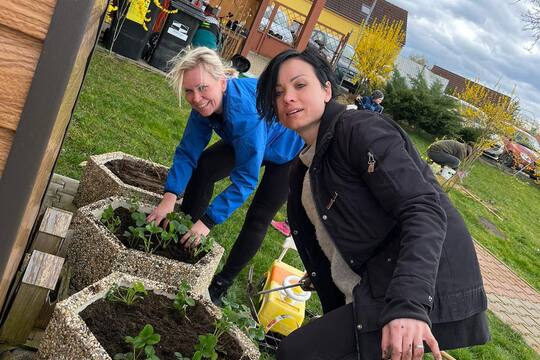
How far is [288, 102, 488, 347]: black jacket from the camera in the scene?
5.31ft

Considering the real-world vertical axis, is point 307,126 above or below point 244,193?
above

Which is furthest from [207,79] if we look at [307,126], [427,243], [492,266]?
[492,266]

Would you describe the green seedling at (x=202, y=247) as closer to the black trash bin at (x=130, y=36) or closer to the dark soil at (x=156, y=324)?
the dark soil at (x=156, y=324)

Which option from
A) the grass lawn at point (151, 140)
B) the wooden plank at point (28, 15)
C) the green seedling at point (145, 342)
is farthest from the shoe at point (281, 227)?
the wooden plank at point (28, 15)

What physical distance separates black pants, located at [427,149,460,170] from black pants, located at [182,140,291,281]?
8233 millimetres

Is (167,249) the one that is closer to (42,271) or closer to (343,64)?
(42,271)

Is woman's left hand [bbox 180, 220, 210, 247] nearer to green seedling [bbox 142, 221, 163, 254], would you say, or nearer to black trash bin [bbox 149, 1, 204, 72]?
green seedling [bbox 142, 221, 163, 254]

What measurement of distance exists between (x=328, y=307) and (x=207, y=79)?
4.36 feet

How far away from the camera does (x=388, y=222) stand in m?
→ 1.86

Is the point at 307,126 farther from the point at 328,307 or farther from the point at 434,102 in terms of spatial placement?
the point at 434,102

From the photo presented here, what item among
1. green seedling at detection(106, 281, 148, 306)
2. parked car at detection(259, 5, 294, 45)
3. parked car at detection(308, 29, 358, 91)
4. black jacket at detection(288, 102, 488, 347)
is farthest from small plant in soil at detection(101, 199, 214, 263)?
parked car at detection(308, 29, 358, 91)

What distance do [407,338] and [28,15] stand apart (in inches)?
49.3

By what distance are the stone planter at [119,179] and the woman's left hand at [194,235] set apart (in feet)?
2.23

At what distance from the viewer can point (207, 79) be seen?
2.85 metres
